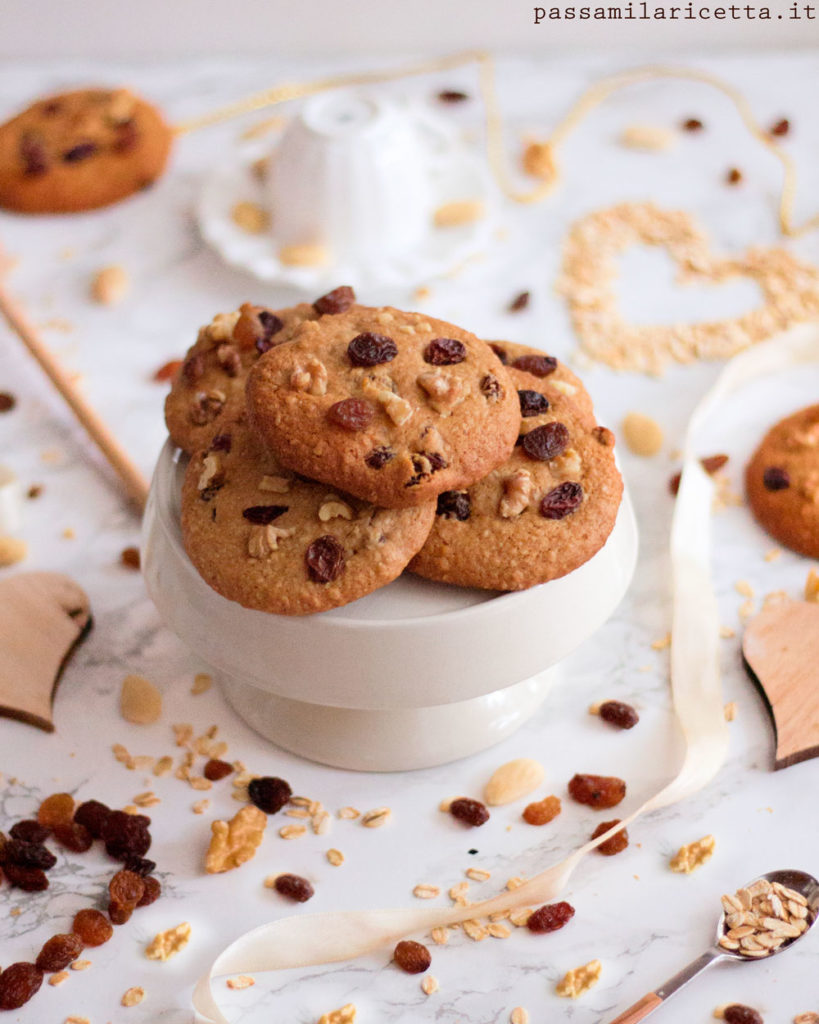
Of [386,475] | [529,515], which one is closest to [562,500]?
[529,515]

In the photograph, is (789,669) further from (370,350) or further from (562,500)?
(370,350)

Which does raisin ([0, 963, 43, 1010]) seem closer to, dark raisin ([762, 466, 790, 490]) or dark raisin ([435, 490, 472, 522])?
dark raisin ([435, 490, 472, 522])

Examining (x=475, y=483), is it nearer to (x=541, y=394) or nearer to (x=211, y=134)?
(x=541, y=394)

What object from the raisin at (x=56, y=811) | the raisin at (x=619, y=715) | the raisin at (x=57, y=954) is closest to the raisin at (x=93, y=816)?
the raisin at (x=56, y=811)

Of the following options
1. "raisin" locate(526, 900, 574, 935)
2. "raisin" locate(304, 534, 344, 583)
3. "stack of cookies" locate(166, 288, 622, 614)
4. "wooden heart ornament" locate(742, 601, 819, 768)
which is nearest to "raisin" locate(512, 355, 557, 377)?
"stack of cookies" locate(166, 288, 622, 614)

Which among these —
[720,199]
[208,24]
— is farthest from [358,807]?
[208,24]
